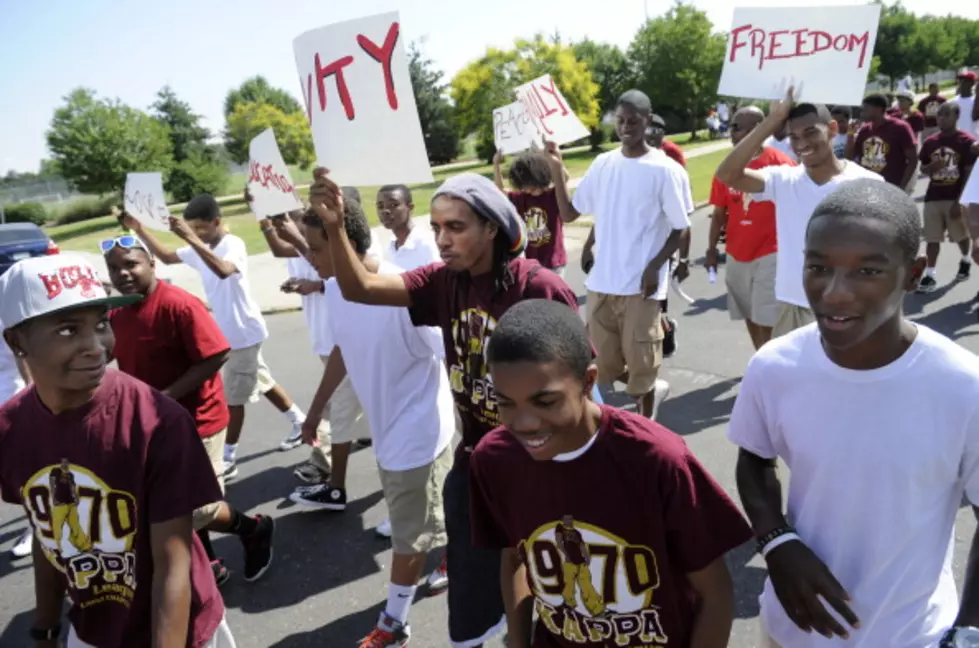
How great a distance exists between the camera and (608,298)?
16.7 feet

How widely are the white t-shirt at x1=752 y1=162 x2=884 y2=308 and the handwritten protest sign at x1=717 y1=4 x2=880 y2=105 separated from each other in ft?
1.60

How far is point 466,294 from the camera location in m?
2.76

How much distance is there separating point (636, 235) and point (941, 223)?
541cm

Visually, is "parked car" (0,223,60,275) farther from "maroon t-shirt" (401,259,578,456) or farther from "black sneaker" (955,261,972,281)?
"black sneaker" (955,261,972,281)

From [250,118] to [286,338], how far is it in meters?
26.3

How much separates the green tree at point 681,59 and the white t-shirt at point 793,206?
3675 centimetres

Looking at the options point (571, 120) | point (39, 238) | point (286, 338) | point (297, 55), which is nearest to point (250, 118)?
point (39, 238)

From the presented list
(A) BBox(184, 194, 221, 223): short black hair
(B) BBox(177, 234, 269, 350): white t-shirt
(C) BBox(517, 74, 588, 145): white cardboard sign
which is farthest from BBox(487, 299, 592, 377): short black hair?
(C) BBox(517, 74, 588, 145): white cardboard sign

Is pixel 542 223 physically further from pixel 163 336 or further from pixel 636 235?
Result: pixel 163 336

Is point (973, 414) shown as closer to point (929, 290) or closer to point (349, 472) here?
point (349, 472)

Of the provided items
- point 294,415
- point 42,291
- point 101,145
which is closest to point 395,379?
point 42,291

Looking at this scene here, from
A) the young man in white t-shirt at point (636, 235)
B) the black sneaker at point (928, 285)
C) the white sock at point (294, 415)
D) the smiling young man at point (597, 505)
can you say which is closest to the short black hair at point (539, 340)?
the smiling young man at point (597, 505)

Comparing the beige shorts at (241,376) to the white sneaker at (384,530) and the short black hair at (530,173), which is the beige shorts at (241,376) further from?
the short black hair at (530,173)

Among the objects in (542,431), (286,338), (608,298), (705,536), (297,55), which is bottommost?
(286,338)
